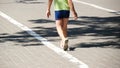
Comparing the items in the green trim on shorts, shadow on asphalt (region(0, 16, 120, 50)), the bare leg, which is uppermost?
the green trim on shorts

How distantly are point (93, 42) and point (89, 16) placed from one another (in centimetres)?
458

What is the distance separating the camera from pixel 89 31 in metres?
11.2

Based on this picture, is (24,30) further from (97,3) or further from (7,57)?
(97,3)

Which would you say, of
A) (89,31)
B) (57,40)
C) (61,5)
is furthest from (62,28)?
(89,31)

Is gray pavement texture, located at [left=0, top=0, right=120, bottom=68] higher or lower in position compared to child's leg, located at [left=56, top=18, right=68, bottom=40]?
lower

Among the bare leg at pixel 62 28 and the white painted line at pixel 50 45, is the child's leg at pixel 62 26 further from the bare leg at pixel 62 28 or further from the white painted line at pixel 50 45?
the white painted line at pixel 50 45

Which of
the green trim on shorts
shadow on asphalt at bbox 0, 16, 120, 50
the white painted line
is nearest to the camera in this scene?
the white painted line

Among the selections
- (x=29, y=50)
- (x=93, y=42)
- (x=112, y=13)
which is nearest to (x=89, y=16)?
(x=112, y=13)

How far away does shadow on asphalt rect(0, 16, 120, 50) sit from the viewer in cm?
944

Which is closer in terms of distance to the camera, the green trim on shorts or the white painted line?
the white painted line

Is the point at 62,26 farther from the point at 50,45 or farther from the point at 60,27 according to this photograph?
the point at 50,45

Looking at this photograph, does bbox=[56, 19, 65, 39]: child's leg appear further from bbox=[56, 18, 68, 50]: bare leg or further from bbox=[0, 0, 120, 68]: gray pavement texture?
bbox=[0, 0, 120, 68]: gray pavement texture

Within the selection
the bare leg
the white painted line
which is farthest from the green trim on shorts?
the white painted line

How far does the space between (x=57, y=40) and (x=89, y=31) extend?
1626 mm
